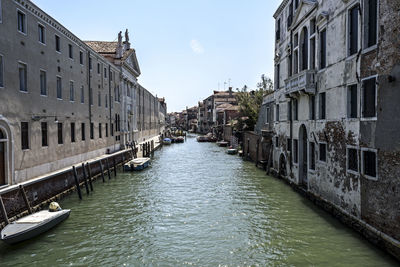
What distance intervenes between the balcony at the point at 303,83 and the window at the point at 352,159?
403 cm

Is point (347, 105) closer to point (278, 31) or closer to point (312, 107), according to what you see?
point (312, 107)

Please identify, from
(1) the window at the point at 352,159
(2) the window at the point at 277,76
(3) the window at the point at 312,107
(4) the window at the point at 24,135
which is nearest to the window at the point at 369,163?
(1) the window at the point at 352,159

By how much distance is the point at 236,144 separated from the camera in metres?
42.7

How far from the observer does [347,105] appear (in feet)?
34.9

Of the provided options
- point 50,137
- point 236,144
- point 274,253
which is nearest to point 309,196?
point 274,253

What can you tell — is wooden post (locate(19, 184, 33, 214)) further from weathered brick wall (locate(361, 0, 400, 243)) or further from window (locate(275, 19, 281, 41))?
window (locate(275, 19, 281, 41))

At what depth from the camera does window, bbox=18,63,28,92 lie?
539 inches

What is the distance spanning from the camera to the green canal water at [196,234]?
8672 mm

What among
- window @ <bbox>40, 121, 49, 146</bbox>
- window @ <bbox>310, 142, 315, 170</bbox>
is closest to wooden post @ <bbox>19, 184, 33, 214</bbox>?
window @ <bbox>40, 121, 49, 146</bbox>

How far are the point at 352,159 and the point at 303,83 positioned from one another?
4.95 m

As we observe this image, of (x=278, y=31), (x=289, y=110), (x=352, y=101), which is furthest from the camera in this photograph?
(x=278, y=31)

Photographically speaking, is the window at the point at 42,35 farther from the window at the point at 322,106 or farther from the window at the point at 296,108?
the window at the point at 322,106

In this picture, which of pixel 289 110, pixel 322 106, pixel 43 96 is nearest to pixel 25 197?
pixel 43 96

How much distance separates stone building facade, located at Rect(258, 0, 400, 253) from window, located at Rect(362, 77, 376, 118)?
0.10 feet
